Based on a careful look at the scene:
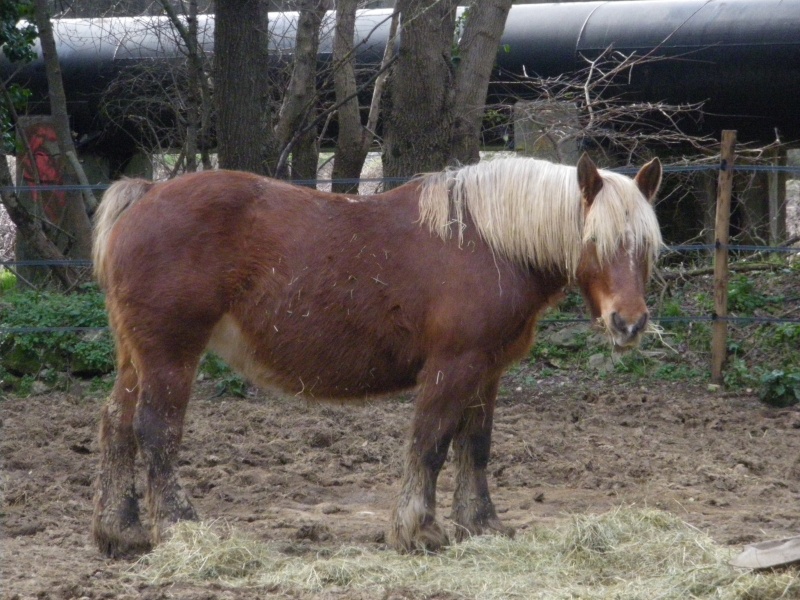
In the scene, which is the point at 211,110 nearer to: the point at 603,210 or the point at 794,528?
the point at 603,210

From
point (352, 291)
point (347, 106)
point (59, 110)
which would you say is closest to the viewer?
point (352, 291)

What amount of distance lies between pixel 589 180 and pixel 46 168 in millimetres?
7472

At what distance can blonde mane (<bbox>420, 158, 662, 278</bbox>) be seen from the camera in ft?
13.5

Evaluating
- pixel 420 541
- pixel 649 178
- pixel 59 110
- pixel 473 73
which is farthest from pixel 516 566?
pixel 59 110

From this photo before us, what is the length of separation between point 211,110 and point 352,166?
1.38 m

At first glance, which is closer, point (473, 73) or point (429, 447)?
point (429, 447)

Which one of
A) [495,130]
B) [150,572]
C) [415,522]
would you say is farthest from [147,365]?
[495,130]

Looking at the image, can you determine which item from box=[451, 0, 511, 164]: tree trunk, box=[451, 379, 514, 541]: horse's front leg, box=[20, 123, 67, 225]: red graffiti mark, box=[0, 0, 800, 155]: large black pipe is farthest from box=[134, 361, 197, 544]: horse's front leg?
box=[20, 123, 67, 225]: red graffiti mark

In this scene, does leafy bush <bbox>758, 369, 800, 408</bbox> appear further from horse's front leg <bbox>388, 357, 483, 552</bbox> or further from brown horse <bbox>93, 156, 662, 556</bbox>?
horse's front leg <bbox>388, 357, 483, 552</bbox>

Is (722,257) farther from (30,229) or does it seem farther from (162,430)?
(30,229)

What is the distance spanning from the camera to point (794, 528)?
4625 millimetres

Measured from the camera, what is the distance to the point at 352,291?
4.33m

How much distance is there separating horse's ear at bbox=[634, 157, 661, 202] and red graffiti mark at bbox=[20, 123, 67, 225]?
6.97 meters

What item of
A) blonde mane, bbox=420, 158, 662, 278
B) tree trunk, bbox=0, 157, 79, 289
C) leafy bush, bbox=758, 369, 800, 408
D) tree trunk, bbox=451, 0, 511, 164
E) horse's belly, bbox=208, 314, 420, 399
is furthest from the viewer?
tree trunk, bbox=0, 157, 79, 289
